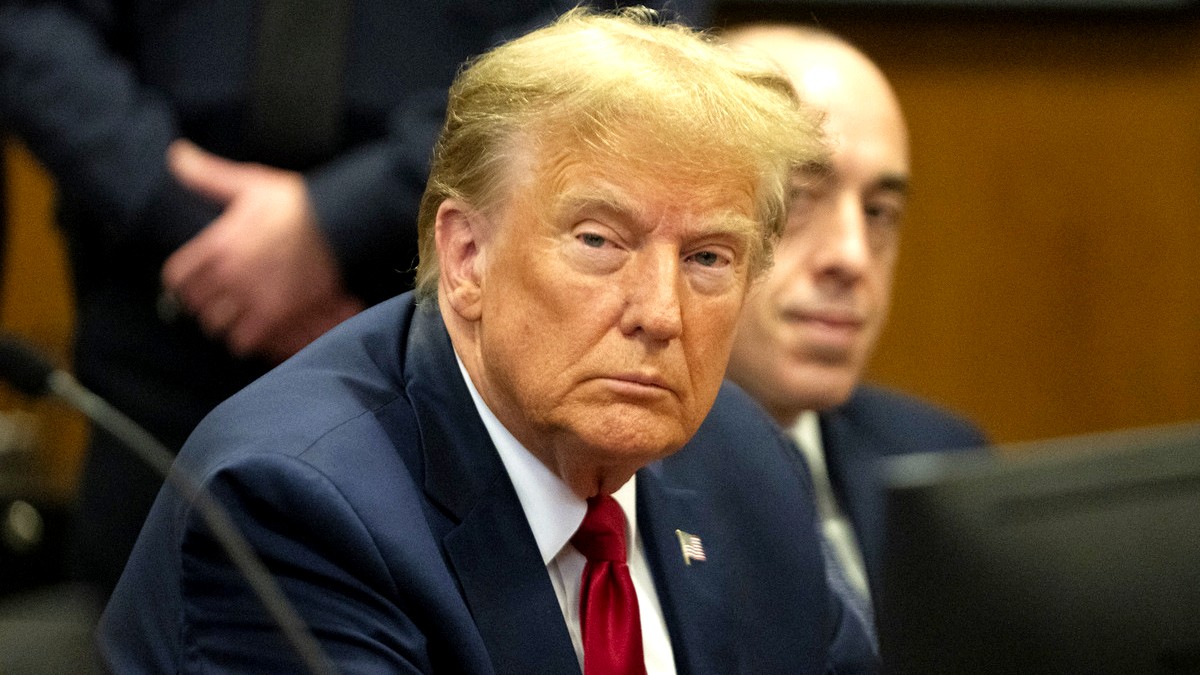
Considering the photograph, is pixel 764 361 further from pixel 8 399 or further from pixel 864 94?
pixel 8 399

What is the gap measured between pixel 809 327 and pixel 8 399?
193 cm

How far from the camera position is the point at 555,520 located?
1612mm

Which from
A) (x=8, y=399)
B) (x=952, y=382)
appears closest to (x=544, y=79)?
(x=8, y=399)

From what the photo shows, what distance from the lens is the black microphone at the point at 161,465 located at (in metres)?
1.17

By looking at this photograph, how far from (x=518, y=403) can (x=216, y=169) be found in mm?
672

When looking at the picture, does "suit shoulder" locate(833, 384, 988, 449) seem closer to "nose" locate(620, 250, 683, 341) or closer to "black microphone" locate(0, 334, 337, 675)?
"nose" locate(620, 250, 683, 341)

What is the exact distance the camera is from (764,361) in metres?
2.46

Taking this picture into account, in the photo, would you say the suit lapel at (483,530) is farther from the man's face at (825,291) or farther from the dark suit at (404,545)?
the man's face at (825,291)

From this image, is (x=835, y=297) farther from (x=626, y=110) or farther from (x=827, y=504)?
(x=626, y=110)

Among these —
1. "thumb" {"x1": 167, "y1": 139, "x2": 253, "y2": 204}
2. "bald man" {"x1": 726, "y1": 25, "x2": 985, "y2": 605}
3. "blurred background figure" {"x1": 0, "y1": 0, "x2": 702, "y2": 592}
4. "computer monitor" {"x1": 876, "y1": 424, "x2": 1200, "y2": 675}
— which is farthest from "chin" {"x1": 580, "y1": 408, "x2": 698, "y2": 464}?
"bald man" {"x1": 726, "y1": 25, "x2": 985, "y2": 605}

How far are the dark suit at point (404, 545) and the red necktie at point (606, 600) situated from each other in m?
0.04

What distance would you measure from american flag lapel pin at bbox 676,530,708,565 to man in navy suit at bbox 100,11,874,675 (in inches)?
1.1

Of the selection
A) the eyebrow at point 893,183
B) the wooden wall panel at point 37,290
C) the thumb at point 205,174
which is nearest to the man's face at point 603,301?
the thumb at point 205,174

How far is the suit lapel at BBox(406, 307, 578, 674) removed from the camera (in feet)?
4.99
